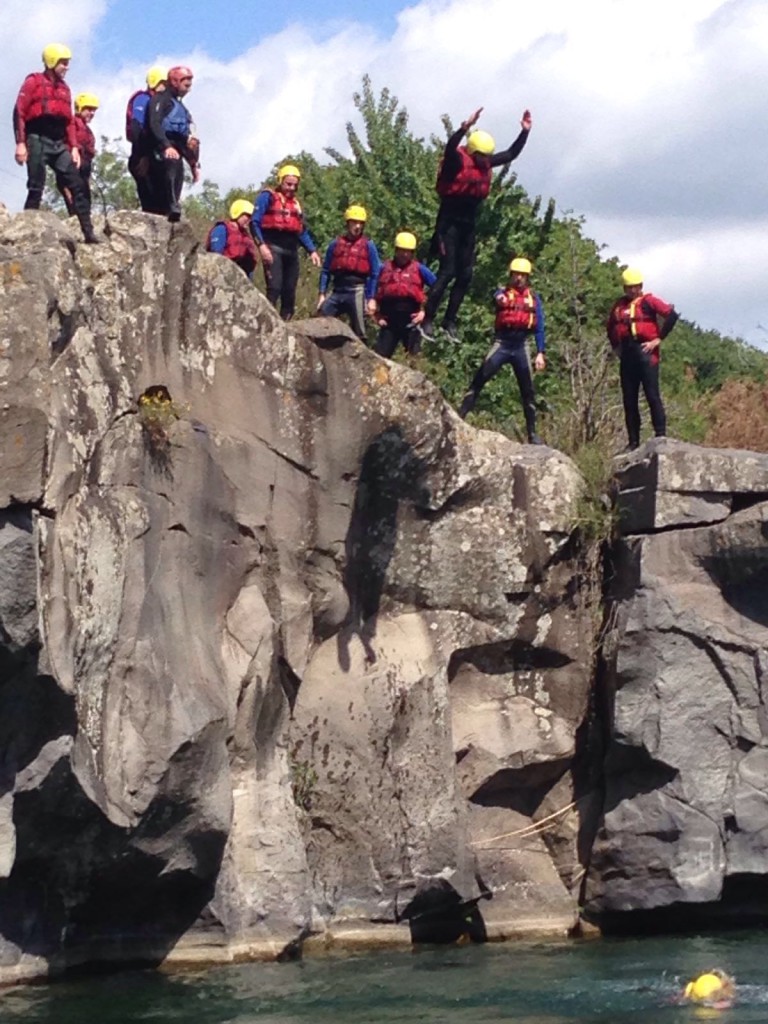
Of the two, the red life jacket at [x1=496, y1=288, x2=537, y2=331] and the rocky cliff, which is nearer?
the rocky cliff

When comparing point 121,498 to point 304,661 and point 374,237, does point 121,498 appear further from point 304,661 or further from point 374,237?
point 374,237

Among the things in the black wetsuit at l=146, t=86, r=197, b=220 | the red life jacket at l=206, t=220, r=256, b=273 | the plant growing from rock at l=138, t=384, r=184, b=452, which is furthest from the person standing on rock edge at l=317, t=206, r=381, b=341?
the plant growing from rock at l=138, t=384, r=184, b=452

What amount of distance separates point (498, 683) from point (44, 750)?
5.18 meters

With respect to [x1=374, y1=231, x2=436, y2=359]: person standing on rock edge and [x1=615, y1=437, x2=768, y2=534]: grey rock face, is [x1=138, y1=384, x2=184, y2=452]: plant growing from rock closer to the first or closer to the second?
[x1=374, y1=231, x2=436, y2=359]: person standing on rock edge

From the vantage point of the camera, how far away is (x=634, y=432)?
17.4 m

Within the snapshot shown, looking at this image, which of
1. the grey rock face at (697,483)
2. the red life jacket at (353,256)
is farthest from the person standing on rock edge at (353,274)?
the grey rock face at (697,483)

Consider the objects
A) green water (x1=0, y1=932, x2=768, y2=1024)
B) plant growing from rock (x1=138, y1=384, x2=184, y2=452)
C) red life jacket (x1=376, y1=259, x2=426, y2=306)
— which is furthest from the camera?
red life jacket (x1=376, y1=259, x2=426, y2=306)

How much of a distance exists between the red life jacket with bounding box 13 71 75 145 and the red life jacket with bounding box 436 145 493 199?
374cm

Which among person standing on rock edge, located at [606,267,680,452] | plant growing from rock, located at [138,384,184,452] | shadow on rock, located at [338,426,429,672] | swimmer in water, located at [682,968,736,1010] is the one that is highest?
person standing on rock edge, located at [606,267,680,452]

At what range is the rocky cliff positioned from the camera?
1341 centimetres

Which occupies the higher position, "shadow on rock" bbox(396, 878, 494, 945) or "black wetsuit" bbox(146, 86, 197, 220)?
"black wetsuit" bbox(146, 86, 197, 220)

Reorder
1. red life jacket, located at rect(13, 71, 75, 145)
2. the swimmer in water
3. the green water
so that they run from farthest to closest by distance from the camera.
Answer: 1. red life jacket, located at rect(13, 71, 75, 145)
2. the swimmer in water
3. the green water

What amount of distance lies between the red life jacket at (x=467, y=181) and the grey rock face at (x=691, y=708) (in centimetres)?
280

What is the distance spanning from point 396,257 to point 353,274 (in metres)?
0.55
